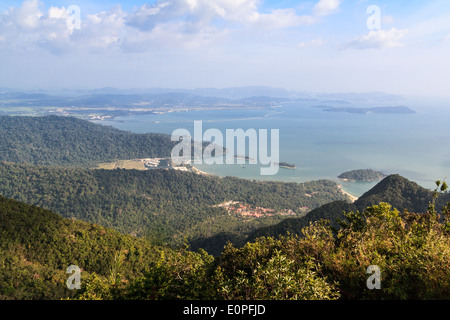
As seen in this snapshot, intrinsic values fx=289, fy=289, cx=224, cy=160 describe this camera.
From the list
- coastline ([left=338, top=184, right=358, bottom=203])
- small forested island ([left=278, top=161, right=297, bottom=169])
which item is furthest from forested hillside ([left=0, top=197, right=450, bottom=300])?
small forested island ([left=278, top=161, right=297, bottom=169])

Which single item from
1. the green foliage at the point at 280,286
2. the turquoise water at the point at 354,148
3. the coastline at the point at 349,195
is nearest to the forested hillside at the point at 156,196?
the coastline at the point at 349,195

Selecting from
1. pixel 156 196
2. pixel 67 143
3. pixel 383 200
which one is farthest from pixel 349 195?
pixel 67 143

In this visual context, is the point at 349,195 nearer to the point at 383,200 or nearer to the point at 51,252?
the point at 383,200

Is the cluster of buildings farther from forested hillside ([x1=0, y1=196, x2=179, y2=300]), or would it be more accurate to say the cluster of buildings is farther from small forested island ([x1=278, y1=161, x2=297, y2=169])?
small forested island ([x1=278, y1=161, x2=297, y2=169])
